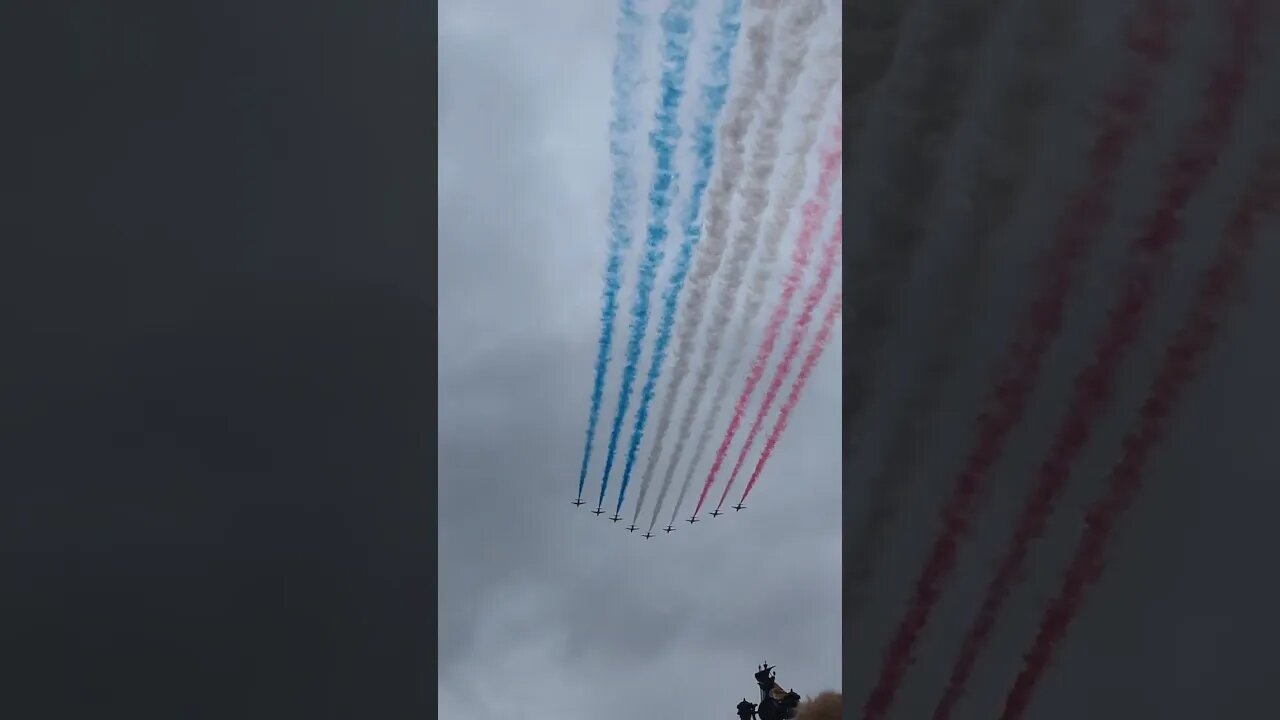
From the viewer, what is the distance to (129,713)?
63.5 ft

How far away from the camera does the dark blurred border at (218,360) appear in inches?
740
